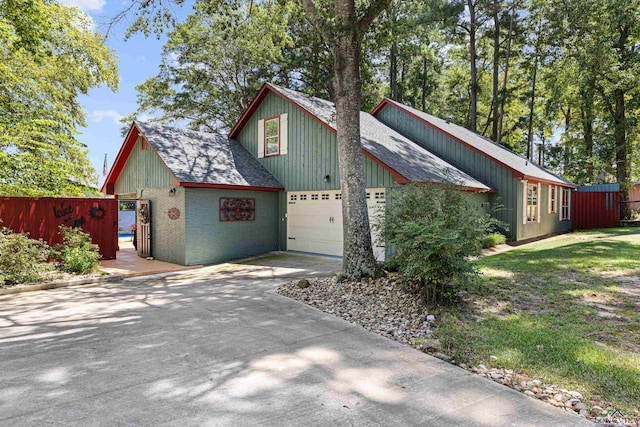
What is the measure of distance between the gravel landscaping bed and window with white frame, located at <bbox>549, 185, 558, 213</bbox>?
12902mm

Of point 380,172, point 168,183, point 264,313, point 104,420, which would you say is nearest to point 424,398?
point 104,420

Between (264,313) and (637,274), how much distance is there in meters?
6.95

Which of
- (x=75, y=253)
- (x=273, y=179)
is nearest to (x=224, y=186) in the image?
(x=273, y=179)

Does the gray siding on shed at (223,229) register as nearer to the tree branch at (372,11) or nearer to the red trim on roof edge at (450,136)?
the tree branch at (372,11)

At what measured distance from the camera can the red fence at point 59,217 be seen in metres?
9.15

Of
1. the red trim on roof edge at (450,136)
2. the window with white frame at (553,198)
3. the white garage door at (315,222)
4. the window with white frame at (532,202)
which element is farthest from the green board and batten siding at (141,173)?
the window with white frame at (553,198)

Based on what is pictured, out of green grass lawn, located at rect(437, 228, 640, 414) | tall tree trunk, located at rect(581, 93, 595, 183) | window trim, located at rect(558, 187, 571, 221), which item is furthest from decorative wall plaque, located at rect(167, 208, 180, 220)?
tall tree trunk, located at rect(581, 93, 595, 183)

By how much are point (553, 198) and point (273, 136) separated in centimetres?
1299

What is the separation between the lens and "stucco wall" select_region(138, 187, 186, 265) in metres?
11.0

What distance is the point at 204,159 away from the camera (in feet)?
40.7

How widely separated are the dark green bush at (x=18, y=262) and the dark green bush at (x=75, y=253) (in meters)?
0.60

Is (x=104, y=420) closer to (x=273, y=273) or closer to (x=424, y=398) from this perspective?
(x=424, y=398)

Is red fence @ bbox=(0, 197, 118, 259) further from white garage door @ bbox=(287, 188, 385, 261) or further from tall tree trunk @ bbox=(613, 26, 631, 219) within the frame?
tall tree trunk @ bbox=(613, 26, 631, 219)

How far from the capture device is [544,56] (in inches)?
865
